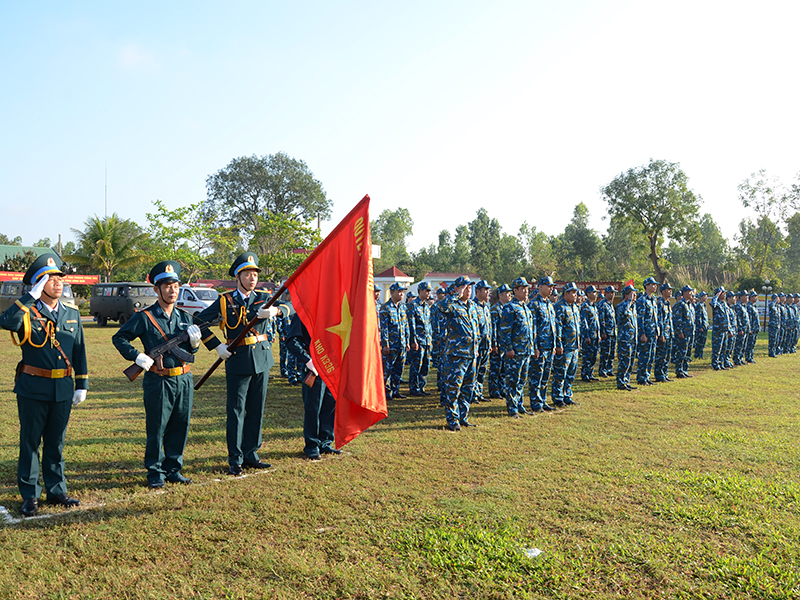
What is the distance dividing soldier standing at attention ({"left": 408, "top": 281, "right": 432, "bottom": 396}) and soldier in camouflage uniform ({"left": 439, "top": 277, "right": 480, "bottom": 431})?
8.62 ft

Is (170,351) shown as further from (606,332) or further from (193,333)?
(606,332)

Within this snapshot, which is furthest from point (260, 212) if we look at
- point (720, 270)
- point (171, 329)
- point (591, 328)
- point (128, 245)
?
point (171, 329)

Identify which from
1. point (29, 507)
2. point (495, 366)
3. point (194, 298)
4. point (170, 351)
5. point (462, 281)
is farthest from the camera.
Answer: point (194, 298)

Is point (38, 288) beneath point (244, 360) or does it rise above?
above

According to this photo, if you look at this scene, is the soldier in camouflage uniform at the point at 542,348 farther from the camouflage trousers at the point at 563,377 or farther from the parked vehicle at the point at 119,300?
the parked vehicle at the point at 119,300

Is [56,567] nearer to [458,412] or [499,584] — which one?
[499,584]

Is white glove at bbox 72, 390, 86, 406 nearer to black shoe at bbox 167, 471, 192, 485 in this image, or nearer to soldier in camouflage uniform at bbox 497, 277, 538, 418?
black shoe at bbox 167, 471, 192, 485

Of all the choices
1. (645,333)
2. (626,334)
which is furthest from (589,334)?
(645,333)

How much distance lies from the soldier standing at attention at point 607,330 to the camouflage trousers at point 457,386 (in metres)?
5.97

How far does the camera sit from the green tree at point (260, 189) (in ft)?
202

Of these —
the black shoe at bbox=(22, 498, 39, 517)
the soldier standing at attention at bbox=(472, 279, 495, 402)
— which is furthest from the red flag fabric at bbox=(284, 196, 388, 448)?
the soldier standing at attention at bbox=(472, 279, 495, 402)

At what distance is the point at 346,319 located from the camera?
4480 mm

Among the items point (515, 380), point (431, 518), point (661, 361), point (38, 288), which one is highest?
point (38, 288)

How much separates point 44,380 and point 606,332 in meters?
11.1
